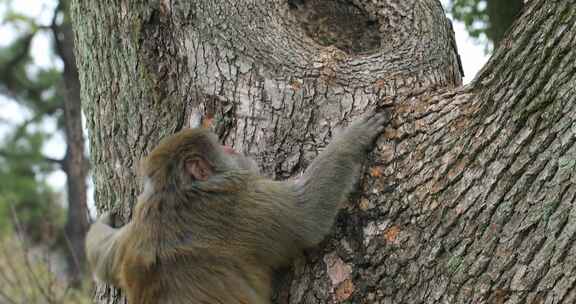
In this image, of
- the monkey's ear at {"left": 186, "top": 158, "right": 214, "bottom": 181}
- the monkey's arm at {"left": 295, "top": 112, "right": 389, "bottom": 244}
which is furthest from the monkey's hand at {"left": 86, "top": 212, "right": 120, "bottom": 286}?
the monkey's arm at {"left": 295, "top": 112, "right": 389, "bottom": 244}

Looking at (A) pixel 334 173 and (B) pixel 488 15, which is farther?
(B) pixel 488 15

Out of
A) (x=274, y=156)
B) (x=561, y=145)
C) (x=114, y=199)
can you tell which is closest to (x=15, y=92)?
(x=114, y=199)

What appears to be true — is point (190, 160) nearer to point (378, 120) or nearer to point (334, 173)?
point (334, 173)

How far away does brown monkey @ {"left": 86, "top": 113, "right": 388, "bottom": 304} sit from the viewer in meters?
3.71

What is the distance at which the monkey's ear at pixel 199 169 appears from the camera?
4.09 meters

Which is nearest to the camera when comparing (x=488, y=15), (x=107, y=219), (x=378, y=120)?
(x=378, y=120)

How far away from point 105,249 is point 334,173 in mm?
1591

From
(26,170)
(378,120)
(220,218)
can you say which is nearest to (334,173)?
(378,120)

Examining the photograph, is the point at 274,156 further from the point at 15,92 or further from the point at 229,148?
the point at 15,92

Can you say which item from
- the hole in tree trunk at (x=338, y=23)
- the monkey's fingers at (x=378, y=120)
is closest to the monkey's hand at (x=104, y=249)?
the monkey's fingers at (x=378, y=120)

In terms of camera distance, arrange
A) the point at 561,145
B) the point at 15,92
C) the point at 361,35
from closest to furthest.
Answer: the point at 561,145
the point at 361,35
the point at 15,92

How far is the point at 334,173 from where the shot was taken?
377 cm

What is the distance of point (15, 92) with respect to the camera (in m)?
14.7

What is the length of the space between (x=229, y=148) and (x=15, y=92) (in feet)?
39.1
